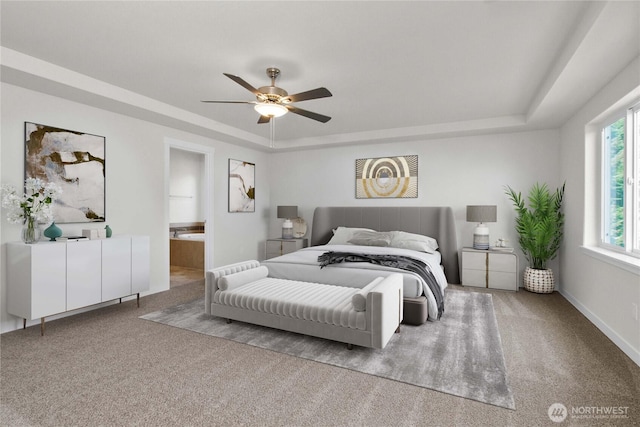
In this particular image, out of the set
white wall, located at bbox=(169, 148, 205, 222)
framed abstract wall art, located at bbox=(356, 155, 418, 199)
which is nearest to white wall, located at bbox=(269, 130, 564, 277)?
framed abstract wall art, located at bbox=(356, 155, 418, 199)

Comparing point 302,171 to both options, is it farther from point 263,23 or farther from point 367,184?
point 263,23

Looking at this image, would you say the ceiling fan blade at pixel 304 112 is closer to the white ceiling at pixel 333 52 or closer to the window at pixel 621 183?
the white ceiling at pixel 333 52

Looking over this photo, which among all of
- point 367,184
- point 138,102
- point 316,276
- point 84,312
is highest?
point 138,102

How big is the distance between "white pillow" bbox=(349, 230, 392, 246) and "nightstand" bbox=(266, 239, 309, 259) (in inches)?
51.3

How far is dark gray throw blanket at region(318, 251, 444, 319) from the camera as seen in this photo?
3400 mm

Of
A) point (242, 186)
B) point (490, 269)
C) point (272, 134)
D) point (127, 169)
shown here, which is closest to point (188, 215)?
point (242, 186)

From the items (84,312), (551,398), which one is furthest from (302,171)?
(551,398)

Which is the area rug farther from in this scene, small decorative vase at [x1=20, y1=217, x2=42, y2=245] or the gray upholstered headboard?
the gray upholstered headboard

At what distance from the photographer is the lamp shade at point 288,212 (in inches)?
240

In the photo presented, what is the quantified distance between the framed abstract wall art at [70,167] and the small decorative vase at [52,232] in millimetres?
270

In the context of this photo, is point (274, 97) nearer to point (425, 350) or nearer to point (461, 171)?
point (425, 350)

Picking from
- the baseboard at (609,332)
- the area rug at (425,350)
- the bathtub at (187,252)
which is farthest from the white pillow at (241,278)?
the baseboard at (609,332)

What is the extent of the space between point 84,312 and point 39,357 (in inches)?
47.3

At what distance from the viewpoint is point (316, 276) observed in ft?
12.0
